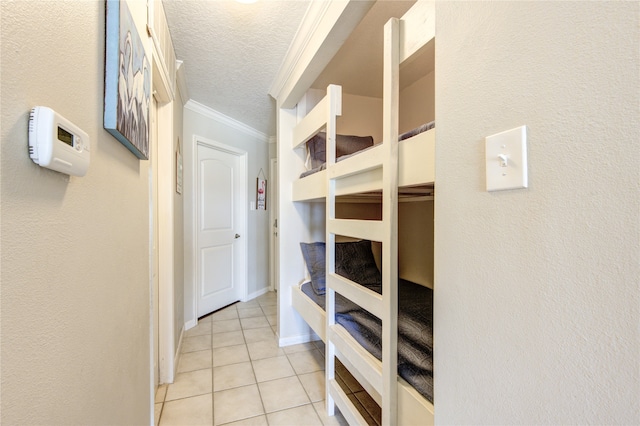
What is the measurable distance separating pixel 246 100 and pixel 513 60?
104 inches

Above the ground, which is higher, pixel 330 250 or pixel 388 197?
pixel 388 197

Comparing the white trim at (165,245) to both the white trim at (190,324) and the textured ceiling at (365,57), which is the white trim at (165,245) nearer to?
the white trim at (190,324)

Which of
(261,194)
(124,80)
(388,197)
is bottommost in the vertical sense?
(388,197)

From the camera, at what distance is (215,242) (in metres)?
3.31

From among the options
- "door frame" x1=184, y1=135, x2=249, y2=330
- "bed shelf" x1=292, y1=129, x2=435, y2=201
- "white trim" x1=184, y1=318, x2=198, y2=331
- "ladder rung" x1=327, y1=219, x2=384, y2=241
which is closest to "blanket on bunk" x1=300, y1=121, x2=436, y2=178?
"bed shelf" x1=292, y1=129, x2=435, y2=201

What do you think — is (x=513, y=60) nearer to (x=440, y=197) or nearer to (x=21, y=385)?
(x=440, y=197)

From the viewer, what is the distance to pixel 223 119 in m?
3.26

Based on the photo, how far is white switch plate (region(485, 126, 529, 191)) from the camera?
0.53 m

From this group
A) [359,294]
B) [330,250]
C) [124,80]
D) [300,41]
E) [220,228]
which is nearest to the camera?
[124,80]

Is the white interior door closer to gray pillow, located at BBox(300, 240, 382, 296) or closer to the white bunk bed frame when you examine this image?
gray pillow, located at BBox(300, 240, 382, 296)

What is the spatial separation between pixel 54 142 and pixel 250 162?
3.30 metres

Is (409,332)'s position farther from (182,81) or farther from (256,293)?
(256,293)

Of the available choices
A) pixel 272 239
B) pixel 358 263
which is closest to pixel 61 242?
pixel 358 263

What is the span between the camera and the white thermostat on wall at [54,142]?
48 cm
